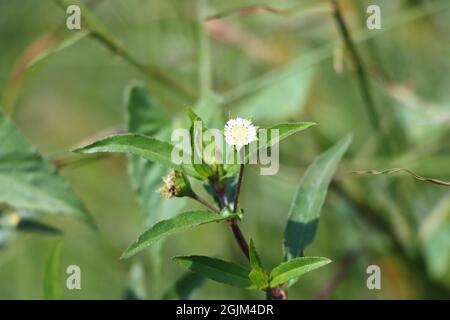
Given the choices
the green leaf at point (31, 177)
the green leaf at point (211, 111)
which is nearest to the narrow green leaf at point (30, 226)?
the green leaf at point (31, 177)

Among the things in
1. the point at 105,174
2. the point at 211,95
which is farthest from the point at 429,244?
the point at 105,174

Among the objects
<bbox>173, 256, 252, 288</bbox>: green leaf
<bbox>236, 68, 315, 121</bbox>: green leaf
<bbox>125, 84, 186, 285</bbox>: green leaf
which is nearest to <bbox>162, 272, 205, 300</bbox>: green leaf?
<bbox>125, 84, 186, 285</bbox>: green leaf

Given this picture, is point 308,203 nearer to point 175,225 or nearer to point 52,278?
point 175,225

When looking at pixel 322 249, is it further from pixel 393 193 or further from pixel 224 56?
pixel 224 56

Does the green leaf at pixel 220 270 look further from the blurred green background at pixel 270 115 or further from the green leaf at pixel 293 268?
the blurred green background at pixel 270 115

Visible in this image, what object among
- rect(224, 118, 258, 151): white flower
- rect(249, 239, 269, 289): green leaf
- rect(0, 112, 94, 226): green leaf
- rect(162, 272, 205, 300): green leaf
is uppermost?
rect(0, 112, 94, 226): green leaf

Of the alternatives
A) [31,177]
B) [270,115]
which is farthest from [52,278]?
[270,115]

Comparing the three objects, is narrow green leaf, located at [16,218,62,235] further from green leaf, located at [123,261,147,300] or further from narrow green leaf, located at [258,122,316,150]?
narrow green leaf, located at [258,122,316,150]
